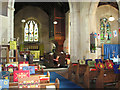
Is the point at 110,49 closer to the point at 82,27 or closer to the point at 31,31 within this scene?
the point at 82,27

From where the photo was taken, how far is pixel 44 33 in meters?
18.9

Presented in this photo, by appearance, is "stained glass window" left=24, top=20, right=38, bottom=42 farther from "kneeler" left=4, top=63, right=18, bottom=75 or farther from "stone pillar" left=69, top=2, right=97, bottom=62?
"kneeler" left=4, top=63, right=18, bottom=75

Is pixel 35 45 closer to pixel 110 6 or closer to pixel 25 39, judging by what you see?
pixel 25 39

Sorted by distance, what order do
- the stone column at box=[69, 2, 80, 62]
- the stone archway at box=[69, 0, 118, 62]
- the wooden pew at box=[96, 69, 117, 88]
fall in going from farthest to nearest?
the stone column at box=[69, 2, 80, 62] < the stone archway at box=[69, 0, 118, 62] < the wooden pew at box=[96, 69, 117, 88]

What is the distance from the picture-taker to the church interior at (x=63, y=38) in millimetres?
6750

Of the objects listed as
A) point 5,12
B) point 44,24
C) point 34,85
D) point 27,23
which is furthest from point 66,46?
point 34,85

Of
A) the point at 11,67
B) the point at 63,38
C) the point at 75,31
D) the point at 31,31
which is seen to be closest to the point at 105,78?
the point at 11,67

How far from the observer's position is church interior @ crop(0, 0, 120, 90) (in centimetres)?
675

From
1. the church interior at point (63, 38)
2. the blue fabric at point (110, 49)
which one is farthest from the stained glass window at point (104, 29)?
the blue fabric at point (110, 49)

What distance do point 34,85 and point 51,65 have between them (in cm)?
853

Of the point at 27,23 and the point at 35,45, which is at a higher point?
the point at 27,23

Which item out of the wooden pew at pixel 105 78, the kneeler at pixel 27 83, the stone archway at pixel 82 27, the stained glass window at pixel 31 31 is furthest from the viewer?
the stained glass window at pixel 31 31

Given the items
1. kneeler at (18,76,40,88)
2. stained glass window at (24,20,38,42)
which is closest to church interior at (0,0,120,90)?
stained glass window at (24,20,38,42)

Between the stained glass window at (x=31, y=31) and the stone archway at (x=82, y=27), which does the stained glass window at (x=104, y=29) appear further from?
the stained glass window at (x=31, y=31)
